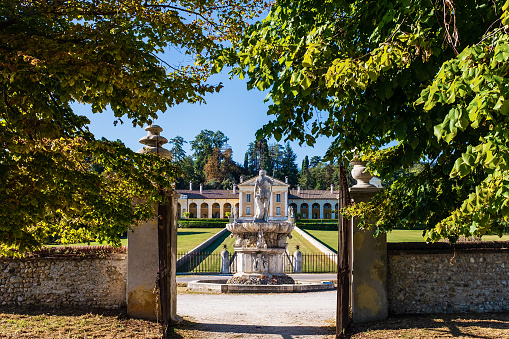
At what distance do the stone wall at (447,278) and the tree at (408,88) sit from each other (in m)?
2.26

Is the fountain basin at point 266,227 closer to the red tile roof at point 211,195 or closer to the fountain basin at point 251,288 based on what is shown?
the fountain basin at point 251,288

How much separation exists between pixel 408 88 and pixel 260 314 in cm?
623

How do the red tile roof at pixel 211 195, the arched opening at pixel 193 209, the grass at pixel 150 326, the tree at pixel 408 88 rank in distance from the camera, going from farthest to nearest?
the arched opening at pixel 193 209 → the red tile roof at pixel 211 195 → the grass at pixel 150 326 → the tree at pixel 408 88

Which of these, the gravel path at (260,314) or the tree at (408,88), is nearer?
the tree at (408,88)

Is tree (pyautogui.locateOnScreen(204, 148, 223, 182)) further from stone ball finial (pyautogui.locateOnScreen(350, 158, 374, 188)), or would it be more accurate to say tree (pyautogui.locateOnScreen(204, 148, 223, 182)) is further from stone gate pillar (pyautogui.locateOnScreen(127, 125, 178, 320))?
stone ball finial (pyautogui.locateOnScreen(350, 158, 374, 188))

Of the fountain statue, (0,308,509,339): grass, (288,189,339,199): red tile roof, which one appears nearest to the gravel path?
(0,308,509,339): grass

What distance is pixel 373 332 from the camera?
672 centimetres

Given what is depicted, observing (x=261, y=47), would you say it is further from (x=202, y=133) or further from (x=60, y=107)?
(x=202, y=133)

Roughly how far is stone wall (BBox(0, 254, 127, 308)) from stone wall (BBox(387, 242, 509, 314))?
16.6 ft

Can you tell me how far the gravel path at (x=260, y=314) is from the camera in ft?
24.7

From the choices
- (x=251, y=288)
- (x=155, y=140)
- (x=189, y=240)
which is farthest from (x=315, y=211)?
(x=155, y=140)

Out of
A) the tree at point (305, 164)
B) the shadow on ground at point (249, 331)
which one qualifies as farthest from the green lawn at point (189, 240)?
the tree at point (305, 164)

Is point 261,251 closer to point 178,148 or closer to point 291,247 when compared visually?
point 291,247

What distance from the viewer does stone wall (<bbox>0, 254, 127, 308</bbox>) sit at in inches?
309
